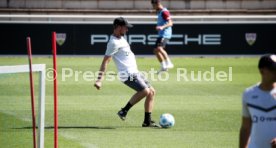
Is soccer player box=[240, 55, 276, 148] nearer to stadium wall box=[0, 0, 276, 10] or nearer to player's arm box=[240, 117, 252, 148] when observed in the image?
player's arm box=[240, 117, 252, 148]

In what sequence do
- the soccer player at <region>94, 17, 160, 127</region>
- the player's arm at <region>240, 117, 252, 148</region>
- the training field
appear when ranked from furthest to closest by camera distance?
the soccer player at <region>94, 17, 160, 127</region> < the training field < the player's arm at <region>240, 117, 252, 148</region>

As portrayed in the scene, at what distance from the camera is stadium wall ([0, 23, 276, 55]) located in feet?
93.8

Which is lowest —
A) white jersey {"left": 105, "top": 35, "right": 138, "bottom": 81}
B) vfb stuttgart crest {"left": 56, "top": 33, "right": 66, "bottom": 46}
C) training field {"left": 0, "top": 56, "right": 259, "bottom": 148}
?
vfb stuttgart crest {"left": 56, "top": 33, "right": 66, "bottom": 46}

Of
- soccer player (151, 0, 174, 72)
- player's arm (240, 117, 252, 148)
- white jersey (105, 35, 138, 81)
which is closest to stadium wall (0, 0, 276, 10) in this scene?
soccer player (151, 0, 174, 72)

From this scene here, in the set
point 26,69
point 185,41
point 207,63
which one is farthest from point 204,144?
point 185,41

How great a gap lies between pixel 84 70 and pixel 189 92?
576 centimetres

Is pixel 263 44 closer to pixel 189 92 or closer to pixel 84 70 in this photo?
pixel 84 70

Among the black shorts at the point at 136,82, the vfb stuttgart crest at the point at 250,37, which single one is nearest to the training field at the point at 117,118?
the black shorts at the point at 136,82

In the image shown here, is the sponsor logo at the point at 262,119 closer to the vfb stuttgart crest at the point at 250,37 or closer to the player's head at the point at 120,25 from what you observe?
A: the player's head at the point at 120,25

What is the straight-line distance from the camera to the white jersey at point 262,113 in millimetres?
7059

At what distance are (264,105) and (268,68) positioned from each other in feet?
1.25

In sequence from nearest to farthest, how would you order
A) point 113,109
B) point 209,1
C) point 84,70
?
point 113,109 → point 84,70 → point 209,1

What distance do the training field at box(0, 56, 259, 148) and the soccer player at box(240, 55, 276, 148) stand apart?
4.13 m

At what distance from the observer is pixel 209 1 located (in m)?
39.1
